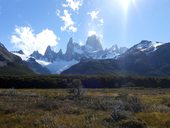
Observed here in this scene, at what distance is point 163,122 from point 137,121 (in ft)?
11.7

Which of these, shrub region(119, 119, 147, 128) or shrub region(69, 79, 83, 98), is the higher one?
shrub region(69, 79, 83, 98)

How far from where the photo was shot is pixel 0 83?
7480 inches

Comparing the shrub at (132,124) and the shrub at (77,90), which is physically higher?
the shrub at (77,90)

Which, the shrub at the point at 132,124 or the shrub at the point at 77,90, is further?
the shrub at the point at 77,90

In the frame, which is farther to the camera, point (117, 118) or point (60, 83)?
point (60, 83)

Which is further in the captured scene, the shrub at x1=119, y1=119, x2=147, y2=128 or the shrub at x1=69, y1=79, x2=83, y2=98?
the shrub at x1=69, y1=79, x2=83, y2=98

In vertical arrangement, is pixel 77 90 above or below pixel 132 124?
above

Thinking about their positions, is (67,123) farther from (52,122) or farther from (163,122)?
(163,122)

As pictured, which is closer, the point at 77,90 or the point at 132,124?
the point at 132,124

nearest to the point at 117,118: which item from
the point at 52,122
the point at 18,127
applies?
the point at 52,122

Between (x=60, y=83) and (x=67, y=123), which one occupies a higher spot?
(x=60, y=83)

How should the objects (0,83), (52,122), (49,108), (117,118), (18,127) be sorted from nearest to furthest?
(18,127), (52,122), (117,118), (49,108), (0,83)

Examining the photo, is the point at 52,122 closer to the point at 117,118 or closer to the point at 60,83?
the point at 117,118

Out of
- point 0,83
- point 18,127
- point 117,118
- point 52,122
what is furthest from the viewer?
point 0,83
